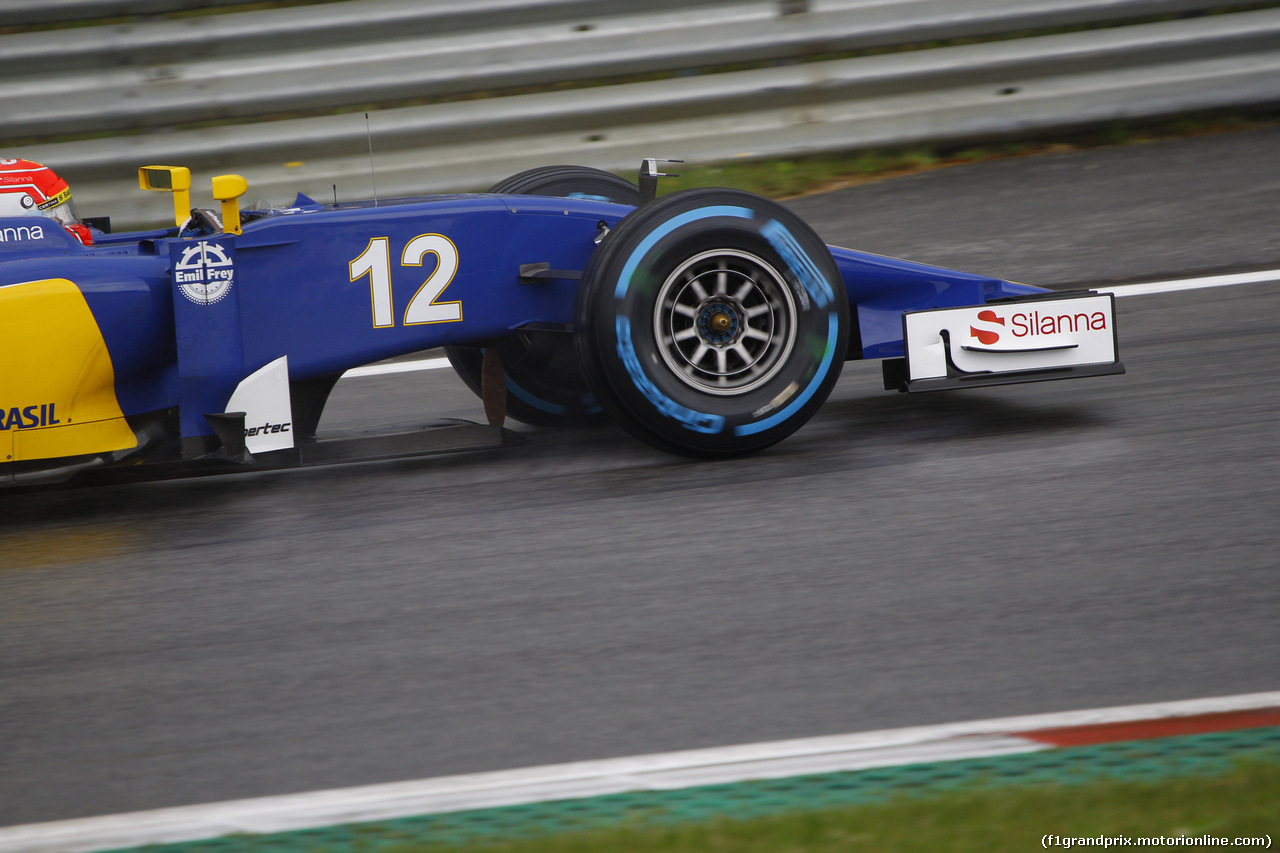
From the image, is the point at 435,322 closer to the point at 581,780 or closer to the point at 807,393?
the point at 807,393

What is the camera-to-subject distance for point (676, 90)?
804 centimetres

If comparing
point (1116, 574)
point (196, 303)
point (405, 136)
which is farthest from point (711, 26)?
point (1116, 574)

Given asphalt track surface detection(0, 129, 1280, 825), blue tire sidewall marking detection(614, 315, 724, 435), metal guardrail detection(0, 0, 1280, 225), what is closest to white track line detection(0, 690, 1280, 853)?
asphalt track surface detection(0, 129, 1280, 825)

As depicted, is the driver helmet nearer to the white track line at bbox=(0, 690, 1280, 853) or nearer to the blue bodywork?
the blue bodywork

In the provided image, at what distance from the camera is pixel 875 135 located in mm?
8203

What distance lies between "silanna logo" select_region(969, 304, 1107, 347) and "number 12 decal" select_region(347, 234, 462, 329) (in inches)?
66.8

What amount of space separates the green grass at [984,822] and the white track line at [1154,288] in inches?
159

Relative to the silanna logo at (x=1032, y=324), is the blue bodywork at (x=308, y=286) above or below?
above

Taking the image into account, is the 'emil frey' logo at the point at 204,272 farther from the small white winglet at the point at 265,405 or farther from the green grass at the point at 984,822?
Result: the green grass at the point at 984,822

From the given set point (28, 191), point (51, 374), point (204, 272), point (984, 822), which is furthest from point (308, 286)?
point (984, 822)

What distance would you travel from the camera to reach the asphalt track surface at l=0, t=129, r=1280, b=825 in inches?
104

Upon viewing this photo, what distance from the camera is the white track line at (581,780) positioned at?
2340 millimetres

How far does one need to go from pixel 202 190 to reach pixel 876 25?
414 centimetres

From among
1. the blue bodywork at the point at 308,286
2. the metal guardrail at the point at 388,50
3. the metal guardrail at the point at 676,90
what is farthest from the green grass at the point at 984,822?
the metal guardrail at the point at 388,50
